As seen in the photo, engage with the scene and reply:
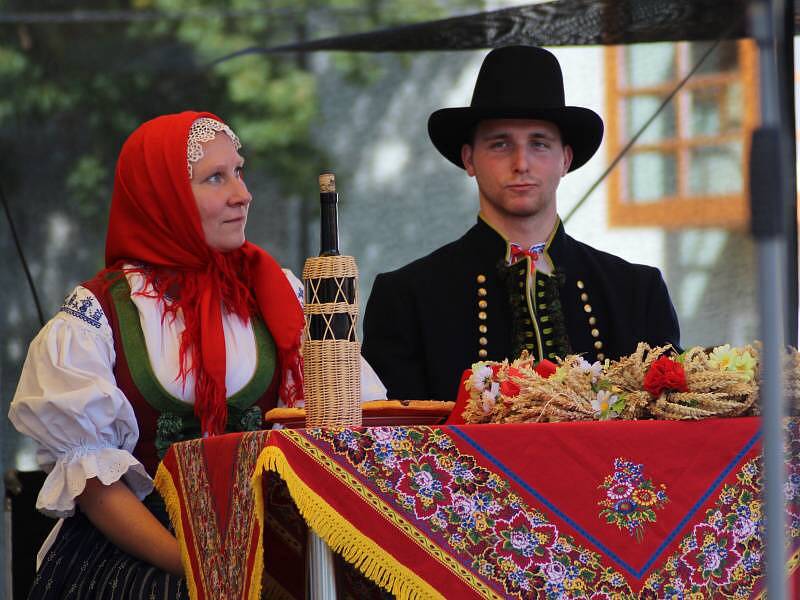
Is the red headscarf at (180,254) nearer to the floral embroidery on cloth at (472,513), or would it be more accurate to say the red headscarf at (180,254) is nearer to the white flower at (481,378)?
the white flower at (481,378)

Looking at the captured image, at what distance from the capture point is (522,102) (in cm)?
337

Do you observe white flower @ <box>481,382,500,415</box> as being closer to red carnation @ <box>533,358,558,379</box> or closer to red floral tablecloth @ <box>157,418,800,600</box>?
red carnation @ <box>533,358,558,379</box>

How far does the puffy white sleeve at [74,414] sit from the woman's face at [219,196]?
0.36 metres

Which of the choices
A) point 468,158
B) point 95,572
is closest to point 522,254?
point 468,158

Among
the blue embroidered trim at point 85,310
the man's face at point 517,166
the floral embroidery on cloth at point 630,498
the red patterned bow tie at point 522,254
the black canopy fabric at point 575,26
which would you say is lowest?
the floral embroidery on cloth at point 630,498

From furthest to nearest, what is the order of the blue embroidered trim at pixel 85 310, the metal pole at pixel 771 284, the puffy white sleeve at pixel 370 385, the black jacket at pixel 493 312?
the black jacket at pixel 493 312
the puffy white sleeve at pixel 370 385
the blue embroidered trim at pixel 85 310
the metal pole at pixel 771 284

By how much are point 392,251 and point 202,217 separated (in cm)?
165

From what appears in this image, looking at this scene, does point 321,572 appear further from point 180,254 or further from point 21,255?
point 21,255

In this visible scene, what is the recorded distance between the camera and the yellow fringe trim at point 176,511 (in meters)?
2.27

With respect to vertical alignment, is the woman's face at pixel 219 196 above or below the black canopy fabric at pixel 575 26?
below

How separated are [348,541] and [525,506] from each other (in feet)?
0.89

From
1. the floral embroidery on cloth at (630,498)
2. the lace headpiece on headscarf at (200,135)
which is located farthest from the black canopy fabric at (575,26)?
the floral embroidery on cloth at (630,498)

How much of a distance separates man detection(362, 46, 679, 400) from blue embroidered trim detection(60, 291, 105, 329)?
2.41 feet

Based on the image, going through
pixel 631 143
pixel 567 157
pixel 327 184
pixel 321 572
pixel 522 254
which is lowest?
pixel 321 572
